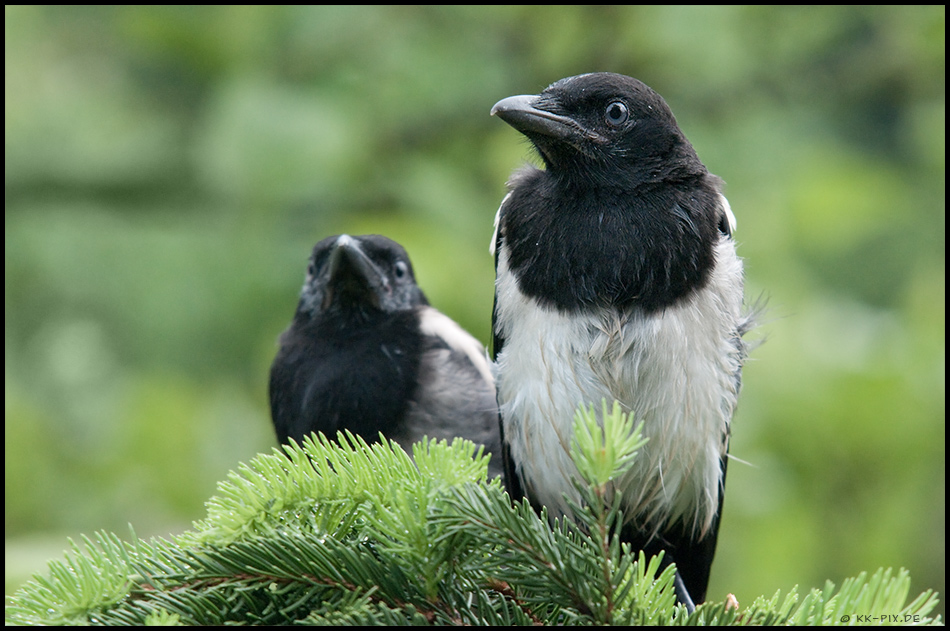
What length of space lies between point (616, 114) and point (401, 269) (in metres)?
0.83

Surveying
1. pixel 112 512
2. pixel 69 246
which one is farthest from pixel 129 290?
pixel 112 512

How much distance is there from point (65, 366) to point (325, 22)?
2.06 m

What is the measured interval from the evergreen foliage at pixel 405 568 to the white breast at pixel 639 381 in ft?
2.04

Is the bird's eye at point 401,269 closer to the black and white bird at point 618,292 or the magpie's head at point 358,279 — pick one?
the magpie's head at point 358,279

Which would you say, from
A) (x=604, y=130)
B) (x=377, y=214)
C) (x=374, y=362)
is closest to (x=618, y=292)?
(x=604, y=130)

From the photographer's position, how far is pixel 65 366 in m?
3.88

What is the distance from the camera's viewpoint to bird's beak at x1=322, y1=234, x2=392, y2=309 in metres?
2.29

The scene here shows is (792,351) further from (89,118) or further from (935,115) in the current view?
(89,118)

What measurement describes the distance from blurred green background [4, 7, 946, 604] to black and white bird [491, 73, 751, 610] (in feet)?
4.85

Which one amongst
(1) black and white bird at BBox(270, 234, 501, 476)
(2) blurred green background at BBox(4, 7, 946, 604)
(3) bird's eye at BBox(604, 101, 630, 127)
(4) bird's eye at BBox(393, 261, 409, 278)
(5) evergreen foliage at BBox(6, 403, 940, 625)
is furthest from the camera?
(2) blurred green background at BBox(4, 7, 946, 604)

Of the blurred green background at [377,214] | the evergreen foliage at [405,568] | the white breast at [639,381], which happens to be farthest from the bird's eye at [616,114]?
the blurred green background at [377,214]

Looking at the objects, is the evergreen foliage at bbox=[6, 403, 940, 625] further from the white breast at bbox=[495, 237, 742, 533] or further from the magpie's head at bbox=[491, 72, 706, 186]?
the magpie's head at bbox=[491, 72, 706, 186]

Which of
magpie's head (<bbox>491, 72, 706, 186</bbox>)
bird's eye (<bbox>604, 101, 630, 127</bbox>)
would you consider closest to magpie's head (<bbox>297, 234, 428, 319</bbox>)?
magpie's head (<bbox>491, 72, 706, 186</bbox>)

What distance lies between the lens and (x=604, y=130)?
187 centimetres
